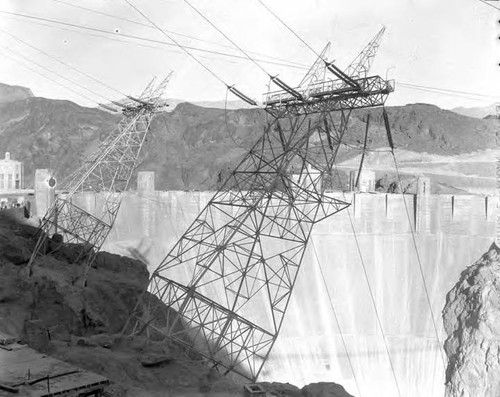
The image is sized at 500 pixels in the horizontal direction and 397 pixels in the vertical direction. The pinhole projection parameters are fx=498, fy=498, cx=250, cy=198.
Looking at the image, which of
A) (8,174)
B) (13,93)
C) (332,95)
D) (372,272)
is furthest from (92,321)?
(13,93)

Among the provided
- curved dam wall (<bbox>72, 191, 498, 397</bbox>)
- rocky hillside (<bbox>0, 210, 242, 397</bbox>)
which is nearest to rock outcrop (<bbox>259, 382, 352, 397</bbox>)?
rocky hillside (<bbox>0, 210, 242, 397</bbox>)

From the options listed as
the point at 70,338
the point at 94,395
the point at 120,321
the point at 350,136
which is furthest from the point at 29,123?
the point at 94,395

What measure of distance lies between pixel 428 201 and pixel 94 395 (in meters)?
29.1

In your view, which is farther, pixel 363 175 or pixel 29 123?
pixel 29 123

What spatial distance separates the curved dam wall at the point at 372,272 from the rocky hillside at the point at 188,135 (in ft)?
68.6

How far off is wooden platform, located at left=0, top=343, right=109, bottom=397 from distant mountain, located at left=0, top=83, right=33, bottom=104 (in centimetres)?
5425

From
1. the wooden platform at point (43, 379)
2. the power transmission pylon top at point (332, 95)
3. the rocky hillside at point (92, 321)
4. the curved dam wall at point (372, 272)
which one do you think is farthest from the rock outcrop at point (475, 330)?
the wooden platform at point (43, 379)

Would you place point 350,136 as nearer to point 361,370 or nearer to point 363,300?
point 363,300

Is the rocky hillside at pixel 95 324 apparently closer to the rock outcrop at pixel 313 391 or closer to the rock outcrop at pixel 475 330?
the rock outcrop at pixel 313 391

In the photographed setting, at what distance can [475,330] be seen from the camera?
30.2 meters

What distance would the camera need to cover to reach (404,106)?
195 ft

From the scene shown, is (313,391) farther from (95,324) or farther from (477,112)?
(477,112)

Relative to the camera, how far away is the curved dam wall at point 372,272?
98.3 ft

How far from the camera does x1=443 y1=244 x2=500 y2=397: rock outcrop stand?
29656 millimetres
